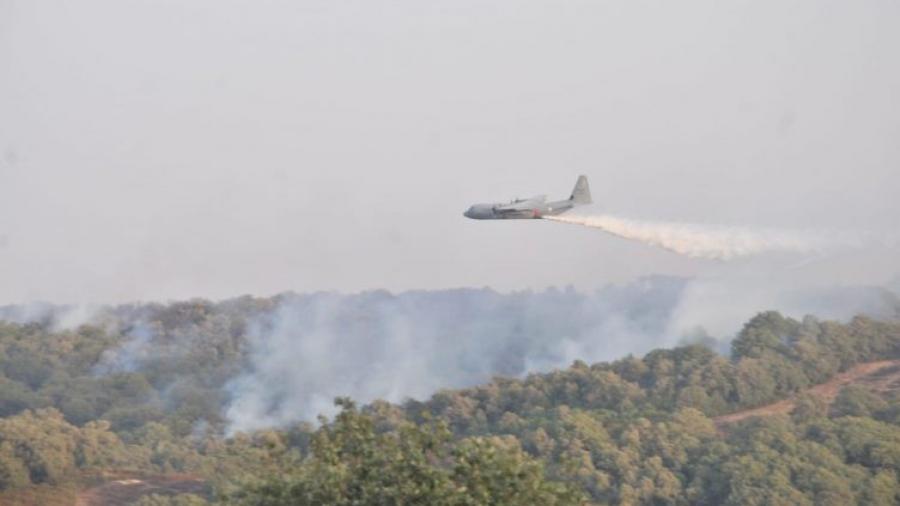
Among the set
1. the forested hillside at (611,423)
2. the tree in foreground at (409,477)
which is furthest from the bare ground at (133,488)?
the tree in foreground at (409,477)

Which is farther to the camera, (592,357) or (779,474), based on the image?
(592,357)

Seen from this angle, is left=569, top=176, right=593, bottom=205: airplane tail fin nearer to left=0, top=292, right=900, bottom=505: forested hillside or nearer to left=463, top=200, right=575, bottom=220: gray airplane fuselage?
left=463, top=200, right=575, bottom=220: gray airplane fuselage

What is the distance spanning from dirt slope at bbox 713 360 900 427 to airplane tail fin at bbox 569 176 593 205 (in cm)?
3455

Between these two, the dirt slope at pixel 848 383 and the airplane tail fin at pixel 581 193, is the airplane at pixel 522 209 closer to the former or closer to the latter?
the airplane tail fin at pixel 581 193

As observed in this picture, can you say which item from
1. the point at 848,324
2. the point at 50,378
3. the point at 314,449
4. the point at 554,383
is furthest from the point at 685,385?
the point at 314,449

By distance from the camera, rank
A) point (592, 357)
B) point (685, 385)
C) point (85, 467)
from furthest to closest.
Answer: point (592, 357)
point (685, 385)
point (85, 467)

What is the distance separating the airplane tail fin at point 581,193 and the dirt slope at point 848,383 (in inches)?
1360

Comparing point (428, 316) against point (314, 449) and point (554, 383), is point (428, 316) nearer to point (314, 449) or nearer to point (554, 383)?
point (554, 383)

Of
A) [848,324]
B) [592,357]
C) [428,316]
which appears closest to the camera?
[848,324]

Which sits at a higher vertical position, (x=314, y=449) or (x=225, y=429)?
(x=314, y=449)

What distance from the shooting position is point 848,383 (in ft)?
468

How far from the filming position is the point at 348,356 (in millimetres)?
186750

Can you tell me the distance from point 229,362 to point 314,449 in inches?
5516

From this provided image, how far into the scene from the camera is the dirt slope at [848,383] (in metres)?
→ 133
